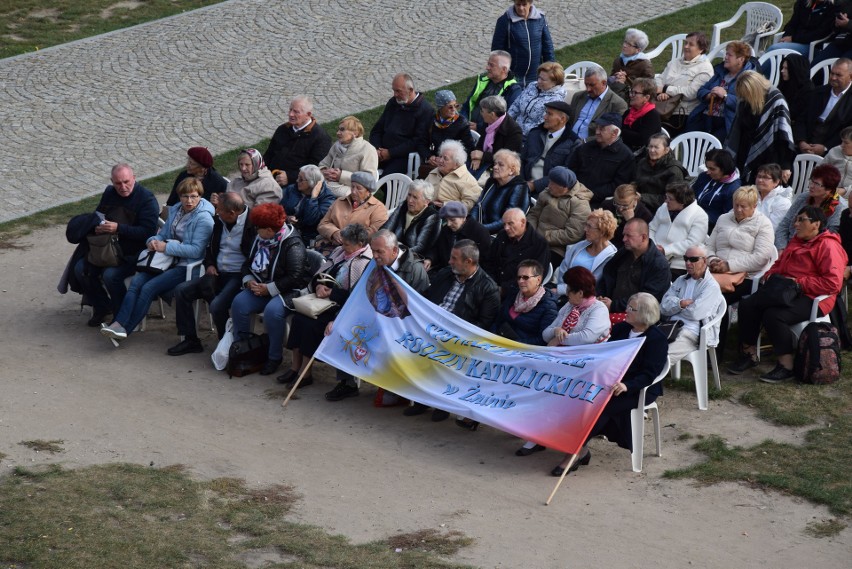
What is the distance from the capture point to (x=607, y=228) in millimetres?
10938

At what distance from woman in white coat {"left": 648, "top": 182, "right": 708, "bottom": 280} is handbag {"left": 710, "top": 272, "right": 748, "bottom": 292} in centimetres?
38

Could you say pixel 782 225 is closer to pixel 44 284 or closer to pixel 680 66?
pixel 680 66

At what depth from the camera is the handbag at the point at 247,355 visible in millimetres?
11430

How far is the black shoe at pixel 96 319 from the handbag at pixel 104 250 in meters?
0.53

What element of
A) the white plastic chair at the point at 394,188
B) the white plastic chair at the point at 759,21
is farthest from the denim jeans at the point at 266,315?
the white plastic chair at the point at 759,21

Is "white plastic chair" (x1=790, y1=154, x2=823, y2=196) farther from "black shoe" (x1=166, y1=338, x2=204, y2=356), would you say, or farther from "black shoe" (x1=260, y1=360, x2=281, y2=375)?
"black shoe" (x1=166, y1=338, x2=204, y2=356)

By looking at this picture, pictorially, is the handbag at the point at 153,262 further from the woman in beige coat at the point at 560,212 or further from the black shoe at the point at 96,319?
the woman in beige coat at the point at 560,212

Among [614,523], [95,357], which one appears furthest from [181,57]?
[614,523]

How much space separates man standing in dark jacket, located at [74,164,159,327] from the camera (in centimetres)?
1247

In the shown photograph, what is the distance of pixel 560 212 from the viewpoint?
11.8m

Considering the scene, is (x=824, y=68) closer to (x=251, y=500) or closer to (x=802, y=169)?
(x=802, y=169)

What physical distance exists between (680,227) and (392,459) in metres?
3.39

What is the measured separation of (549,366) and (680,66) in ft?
19.9

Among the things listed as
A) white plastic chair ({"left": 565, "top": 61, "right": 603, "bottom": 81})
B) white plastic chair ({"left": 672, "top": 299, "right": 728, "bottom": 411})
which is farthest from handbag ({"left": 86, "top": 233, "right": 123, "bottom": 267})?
white plastic chair ({"left": 565, "top": 61, "right": 603, "bottom": 81})
